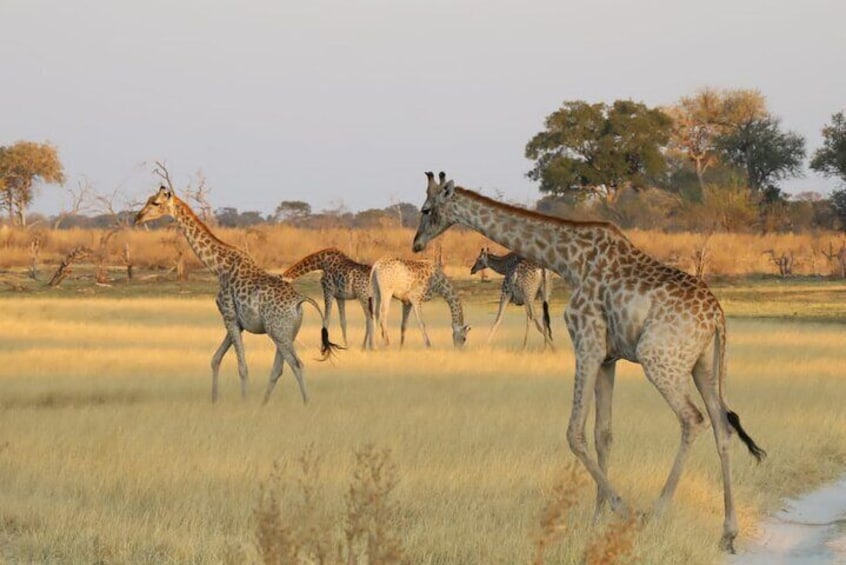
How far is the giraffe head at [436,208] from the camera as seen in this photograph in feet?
32.2

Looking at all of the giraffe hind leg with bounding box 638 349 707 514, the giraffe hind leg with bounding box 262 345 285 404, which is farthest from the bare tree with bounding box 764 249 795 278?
the giraffe hind leg with bounding box 638 349 707 514

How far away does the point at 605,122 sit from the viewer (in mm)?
68062

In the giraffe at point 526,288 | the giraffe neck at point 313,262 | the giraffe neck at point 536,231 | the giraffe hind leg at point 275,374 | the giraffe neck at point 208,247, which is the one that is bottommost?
the giraffe hind leg at point 275,374

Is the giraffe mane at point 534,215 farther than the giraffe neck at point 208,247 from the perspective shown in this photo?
No

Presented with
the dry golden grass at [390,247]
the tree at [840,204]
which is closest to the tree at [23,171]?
the dry golden grass at [390,247]

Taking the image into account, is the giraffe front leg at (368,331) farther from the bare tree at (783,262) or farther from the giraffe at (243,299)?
the bare tree at (783,262)

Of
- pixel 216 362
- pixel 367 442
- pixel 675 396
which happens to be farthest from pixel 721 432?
pixel 216 362

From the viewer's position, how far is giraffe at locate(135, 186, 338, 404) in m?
14.6

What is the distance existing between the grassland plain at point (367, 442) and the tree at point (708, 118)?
58.3m

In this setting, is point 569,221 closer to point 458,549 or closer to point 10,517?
point 458,549

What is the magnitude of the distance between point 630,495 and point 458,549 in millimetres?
2200

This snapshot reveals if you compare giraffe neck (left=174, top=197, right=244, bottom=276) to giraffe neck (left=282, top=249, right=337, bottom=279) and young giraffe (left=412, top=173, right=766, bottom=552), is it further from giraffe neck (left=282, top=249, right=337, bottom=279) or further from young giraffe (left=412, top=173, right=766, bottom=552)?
young giraffe (left=412, top=173, right=766, bottom=552)

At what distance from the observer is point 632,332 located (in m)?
8.82

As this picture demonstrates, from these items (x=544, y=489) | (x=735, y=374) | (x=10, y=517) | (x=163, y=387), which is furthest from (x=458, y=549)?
(x=735, y=374)
